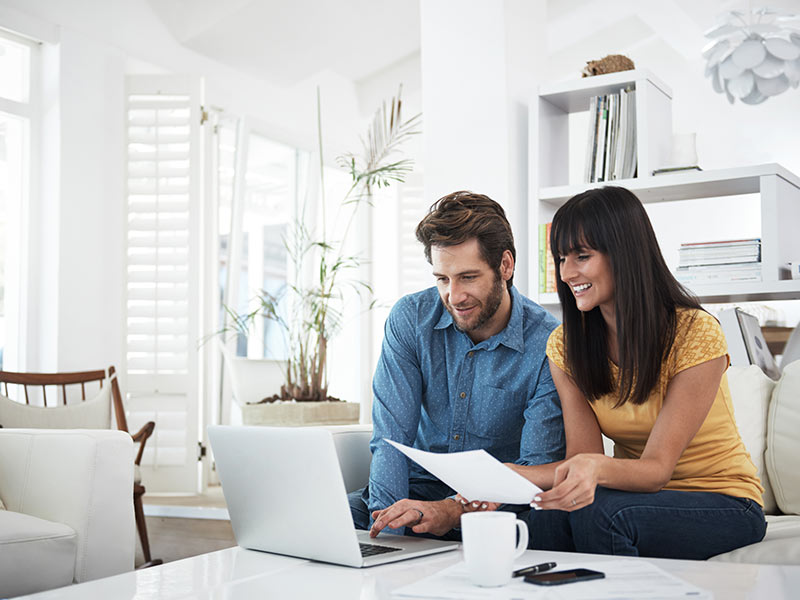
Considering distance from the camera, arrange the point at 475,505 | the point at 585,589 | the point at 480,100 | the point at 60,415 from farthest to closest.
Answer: the point at 60,415 < the point at 480,100 < the point at 475,505 < the point at 585,589

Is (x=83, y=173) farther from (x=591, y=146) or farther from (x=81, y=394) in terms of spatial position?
(x=591, y=146)

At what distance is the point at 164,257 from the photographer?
4391 mm

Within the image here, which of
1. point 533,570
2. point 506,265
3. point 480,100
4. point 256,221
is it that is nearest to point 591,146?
point 480,100

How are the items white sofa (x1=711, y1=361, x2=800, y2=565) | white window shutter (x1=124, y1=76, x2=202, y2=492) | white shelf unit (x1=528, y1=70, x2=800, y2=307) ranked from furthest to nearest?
white window shutter (x1=124, y1=76, x2=202, y2=492)
white shelf unit (x1=528, y1=70, x2=800, y2=307)
white sofa (x1=711, y1=361, x2=800, y2=565)

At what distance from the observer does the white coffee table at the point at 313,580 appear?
1103mm

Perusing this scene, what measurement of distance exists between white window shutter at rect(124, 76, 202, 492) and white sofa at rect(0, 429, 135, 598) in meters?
2.18

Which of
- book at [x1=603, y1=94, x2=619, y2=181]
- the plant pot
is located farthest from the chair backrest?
book at [x1=603, y1=94, x2=619, y2=181]

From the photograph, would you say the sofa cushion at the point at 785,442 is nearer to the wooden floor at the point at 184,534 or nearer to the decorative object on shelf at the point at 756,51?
the wooden floor at the point at 184,534

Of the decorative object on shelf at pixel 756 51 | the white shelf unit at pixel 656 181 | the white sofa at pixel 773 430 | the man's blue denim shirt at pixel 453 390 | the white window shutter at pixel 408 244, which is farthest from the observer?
the white window shutter at pixel 408 244

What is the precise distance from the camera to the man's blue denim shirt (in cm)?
178

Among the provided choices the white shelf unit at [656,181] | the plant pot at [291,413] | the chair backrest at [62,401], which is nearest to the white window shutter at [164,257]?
the chair backrest at [62,401]

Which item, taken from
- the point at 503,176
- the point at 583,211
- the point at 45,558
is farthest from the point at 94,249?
the point at 583,211

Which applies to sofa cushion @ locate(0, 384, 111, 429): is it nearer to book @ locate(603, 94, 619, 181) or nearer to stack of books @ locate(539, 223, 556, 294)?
stack of books @ locate(539, 223, 556, 294)

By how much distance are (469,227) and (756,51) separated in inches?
111
